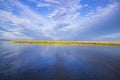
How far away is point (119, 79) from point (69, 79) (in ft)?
12.2

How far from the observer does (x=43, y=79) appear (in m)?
10.1

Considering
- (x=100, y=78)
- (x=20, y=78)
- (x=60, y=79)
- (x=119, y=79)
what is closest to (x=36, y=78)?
(x=20, y=78)

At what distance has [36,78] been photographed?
10.2 m

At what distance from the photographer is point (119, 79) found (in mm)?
10305

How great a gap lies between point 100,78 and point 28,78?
542cm

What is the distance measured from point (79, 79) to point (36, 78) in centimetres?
320

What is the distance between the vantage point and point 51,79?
33.5 feet

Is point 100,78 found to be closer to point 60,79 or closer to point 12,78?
point 60,79

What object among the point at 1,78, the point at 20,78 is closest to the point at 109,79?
the point at 20,78

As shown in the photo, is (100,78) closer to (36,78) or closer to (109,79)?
(109,79)

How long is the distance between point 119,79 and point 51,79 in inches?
200

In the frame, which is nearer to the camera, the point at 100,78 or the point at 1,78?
the point at 1,78

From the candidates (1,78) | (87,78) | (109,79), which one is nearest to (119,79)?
(109,79)

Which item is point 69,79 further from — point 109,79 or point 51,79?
point 109,79
